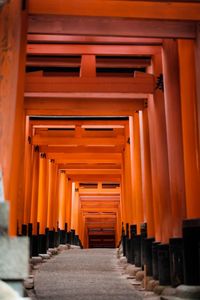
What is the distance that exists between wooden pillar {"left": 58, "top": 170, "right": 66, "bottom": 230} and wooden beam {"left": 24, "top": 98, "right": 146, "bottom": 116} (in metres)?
8.31

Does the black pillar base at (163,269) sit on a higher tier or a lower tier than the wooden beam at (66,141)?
lower

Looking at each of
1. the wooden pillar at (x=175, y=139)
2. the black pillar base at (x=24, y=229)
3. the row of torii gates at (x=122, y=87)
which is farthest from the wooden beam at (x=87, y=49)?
the black pillar base at (x=24, y=229)

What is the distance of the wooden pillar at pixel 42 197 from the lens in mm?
12992

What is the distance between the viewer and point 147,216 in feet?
26.2

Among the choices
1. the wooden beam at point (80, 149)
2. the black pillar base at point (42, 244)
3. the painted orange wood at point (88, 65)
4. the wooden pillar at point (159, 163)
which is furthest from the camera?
the wooden beam at point (80, 149)

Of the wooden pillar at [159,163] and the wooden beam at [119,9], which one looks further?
the wooden pillar at [159,163]

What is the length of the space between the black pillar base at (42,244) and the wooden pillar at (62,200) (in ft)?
12.9

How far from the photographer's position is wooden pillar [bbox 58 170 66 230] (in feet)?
56.0

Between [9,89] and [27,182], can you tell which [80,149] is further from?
[9,89]

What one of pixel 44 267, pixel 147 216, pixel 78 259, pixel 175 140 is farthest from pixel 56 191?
pixel 175 140

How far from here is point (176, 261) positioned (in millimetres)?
5504

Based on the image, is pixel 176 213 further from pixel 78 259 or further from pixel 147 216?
pixel 78 259

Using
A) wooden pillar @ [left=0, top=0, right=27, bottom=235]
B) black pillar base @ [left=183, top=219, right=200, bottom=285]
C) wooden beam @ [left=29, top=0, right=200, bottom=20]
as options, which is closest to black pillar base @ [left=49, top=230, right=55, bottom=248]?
black pillar base @ [left=183, top=219, right=200, bottom=285]

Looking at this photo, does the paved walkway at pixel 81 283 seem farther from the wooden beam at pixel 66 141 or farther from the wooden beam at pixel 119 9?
the wooden beam at pixel 119 9
